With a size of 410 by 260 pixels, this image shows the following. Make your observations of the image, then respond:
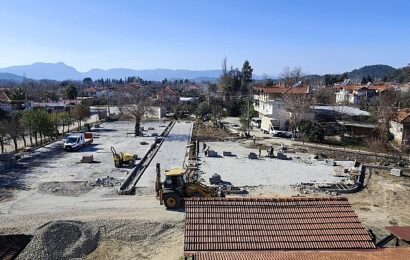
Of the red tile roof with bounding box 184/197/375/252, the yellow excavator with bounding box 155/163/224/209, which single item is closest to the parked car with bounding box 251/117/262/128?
the yellow excavator with bounding box 155/163/224/209

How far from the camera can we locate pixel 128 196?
20.1 m

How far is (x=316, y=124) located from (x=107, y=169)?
2380 centimetres

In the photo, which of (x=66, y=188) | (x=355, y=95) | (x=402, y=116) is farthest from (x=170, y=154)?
(x=355, y=95)

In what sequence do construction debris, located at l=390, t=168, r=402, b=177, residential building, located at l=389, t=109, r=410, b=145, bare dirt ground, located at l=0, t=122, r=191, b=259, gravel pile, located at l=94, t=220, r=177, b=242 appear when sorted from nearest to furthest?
bare dirt ground, located at l=0, t=122, r=191, b=259 < gravel pile, located at l=94, t=220, r=177, b=242 < construction debris, located at l=390, t=168, r=402, b=177 < residential building, located at l=389, t=109, r=410, b=145

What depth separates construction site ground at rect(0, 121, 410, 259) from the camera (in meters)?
14.9

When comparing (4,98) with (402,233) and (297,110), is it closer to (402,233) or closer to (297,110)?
(297,110)

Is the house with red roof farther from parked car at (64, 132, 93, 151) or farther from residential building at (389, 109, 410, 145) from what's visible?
residential building at (389, 109, 410, 145)

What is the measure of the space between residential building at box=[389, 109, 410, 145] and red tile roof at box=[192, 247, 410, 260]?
28392 mm

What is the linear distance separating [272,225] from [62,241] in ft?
26.1

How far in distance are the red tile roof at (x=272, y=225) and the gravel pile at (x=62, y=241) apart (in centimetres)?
515

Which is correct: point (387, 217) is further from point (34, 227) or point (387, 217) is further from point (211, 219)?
point (34, 227)

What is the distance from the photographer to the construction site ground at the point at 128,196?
48.8ft

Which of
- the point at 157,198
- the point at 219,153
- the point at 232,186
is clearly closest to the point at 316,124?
the point at 219,153

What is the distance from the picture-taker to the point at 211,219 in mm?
10812
